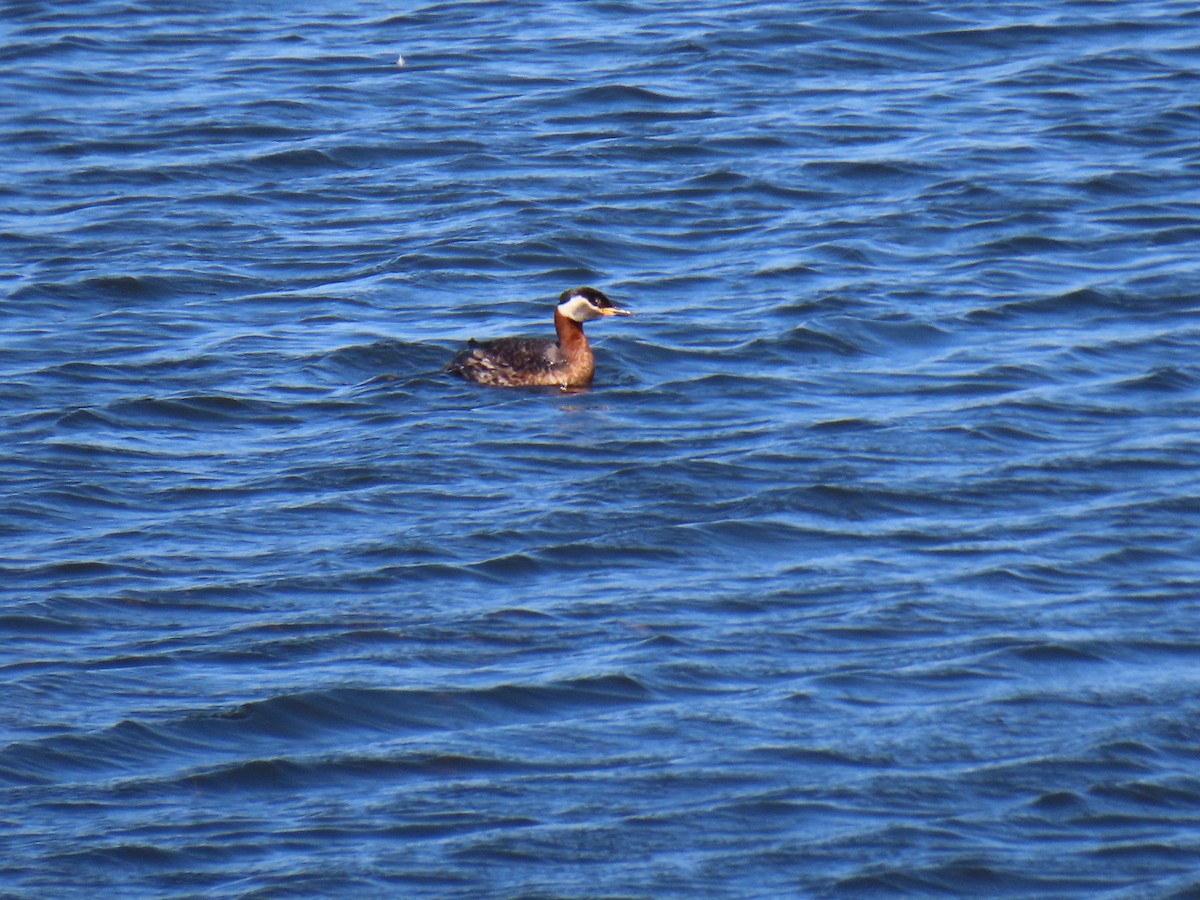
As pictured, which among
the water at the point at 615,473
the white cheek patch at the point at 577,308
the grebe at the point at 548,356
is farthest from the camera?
the white cheek patch at the point at 577,308

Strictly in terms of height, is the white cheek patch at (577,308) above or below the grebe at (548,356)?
above

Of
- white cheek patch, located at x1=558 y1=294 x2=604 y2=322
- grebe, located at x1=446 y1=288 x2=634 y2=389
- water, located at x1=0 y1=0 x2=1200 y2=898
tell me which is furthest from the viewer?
white cheek patch, located at x1=558 y1=294 x2=604 y2=322

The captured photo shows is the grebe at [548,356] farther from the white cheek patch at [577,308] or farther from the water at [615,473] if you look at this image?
the water at [615,473]

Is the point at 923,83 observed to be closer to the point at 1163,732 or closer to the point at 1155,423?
the point at 1155,423

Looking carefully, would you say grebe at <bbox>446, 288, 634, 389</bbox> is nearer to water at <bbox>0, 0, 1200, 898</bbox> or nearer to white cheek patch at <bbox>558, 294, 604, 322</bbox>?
white cheek patch at <bbox>558, 294, 604, 322</bbox>

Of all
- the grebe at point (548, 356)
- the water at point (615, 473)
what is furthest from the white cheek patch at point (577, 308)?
the water at point (615, 473)

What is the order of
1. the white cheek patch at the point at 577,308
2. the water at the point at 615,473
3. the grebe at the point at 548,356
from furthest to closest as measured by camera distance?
1. the white cheek patch at the point at 577,308
2. the grebe at the point at 548,356
3. the water at the point at 615,473

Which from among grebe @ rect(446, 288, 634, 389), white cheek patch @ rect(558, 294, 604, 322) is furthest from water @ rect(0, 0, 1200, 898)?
white cheek patch @ rect(558, 294, 604, 322)

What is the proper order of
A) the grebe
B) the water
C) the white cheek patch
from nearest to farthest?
the water
the grebe
the white cheek patch

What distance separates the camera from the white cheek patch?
14.9 meters

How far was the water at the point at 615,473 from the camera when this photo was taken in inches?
336

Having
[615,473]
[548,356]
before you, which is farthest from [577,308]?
[615,473]

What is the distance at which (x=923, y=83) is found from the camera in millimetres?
22625

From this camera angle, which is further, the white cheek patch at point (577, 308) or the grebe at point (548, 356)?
the white cheek patch at point (577, 308)
